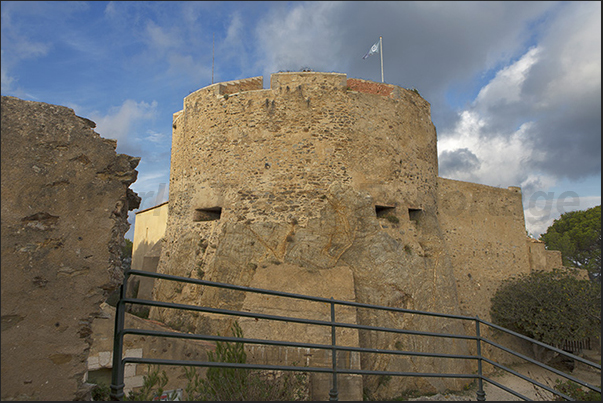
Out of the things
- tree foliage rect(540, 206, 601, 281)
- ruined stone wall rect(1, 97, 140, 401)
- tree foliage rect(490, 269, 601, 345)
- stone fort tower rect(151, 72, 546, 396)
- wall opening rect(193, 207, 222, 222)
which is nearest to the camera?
ruined stone wall rect(1, 97, 140, 401)

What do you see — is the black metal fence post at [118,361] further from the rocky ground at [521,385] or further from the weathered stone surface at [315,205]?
the rocky ground at [521,385]

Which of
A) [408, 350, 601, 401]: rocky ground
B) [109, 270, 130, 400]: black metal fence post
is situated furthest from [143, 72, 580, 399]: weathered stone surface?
[109, 270, 130, 400]: black metal fence post

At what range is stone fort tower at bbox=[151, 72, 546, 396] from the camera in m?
8.73

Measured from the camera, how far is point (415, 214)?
10414 millimetres

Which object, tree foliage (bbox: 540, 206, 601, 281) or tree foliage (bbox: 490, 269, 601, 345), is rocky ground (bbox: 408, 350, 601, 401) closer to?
tree foliage (bbox: 490, 269, 601, 345)

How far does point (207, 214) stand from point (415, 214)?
17.4 ft

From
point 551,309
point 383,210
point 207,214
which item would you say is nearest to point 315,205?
point 383,210

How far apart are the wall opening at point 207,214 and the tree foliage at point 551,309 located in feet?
29.7

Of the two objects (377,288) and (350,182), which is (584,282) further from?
(350,182)

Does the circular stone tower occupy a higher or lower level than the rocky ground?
higher

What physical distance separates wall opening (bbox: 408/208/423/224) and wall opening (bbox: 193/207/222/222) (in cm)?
481

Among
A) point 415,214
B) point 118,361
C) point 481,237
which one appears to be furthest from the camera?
point 481,237

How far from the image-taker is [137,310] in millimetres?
10820

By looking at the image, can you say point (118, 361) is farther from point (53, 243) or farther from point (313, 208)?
point (313, 208)
